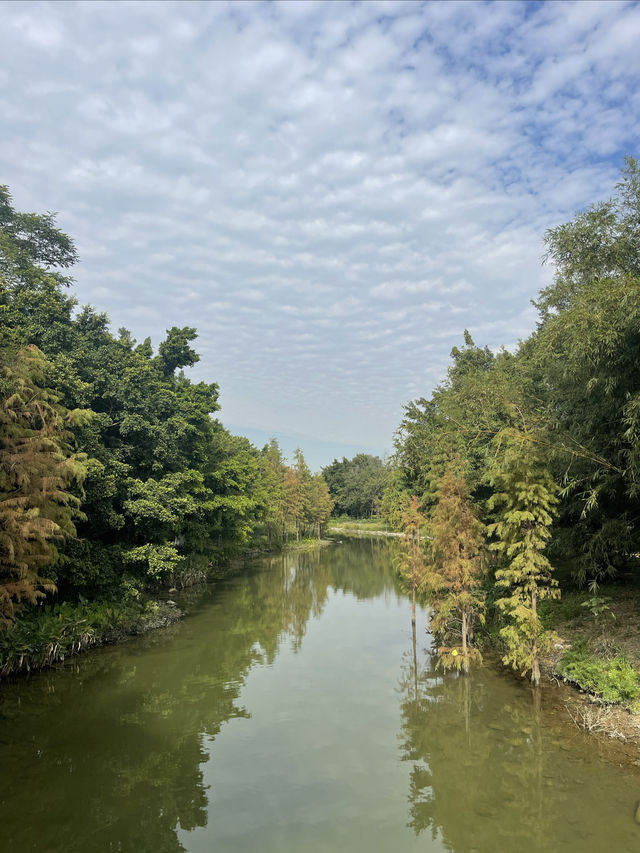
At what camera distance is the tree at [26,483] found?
555 inches

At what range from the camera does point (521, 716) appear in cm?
1418

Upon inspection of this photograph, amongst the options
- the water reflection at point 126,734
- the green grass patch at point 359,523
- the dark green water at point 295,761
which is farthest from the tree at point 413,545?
the green grass patch at point 359,523

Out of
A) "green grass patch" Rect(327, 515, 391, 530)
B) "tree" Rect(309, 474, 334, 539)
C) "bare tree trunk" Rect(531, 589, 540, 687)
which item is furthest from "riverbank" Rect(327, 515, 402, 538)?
"bare tree trunk" Rect(531, 589, 540, 687)

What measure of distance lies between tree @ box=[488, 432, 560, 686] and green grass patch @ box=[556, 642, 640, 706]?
94cm

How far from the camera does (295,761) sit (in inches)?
483

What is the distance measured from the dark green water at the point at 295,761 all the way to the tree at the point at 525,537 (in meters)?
1.57

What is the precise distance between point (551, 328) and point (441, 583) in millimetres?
9151

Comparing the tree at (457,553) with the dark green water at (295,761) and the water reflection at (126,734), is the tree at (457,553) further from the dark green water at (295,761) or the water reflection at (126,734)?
the water reflection at (126,734)

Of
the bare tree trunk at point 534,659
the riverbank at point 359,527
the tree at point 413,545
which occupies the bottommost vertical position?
the riverbank at point 359,527

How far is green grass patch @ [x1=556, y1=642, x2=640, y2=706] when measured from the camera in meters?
13.3

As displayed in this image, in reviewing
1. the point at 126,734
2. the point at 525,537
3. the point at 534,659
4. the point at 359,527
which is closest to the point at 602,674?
the point at 534,659

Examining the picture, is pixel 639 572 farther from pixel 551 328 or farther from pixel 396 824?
pixel 396 824

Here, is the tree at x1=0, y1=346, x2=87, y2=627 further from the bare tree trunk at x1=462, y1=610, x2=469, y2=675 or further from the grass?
the grass

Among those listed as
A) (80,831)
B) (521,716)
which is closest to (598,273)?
(521,716)
